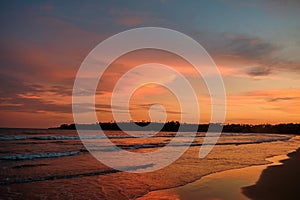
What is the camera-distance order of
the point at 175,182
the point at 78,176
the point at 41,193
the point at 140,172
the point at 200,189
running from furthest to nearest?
the point at 140,172 → the point at 78,176 → the point at 175,182 → the point at 200,189 → the point at 41,193

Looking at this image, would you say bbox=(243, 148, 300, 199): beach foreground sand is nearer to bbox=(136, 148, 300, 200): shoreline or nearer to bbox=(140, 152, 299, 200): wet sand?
bbox=(140, 152, 299, 200): wet sand

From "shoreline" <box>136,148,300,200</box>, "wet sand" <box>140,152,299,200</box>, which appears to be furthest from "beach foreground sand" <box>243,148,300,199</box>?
"shoreline" <box>136,148,300,200</box>

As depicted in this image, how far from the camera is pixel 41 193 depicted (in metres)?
9.12

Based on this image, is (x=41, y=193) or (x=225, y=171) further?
(x=225, y=171)

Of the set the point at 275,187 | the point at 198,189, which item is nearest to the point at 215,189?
the point at 198,189

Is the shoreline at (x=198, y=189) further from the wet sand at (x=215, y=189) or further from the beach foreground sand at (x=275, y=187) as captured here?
the beach foreground sand at (x=275, y=187)

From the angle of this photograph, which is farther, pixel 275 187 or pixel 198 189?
pixel 275 187

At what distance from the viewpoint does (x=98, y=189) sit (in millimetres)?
9859

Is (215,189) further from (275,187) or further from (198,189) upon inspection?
(275,187)

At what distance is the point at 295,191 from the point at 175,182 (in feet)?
13.6

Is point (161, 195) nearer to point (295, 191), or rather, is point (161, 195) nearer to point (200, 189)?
point (200, 189)

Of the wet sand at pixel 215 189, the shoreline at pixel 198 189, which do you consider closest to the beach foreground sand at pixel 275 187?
the wet sand at pixel 215 189

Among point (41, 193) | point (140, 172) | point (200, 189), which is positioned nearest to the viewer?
point (41, 193)

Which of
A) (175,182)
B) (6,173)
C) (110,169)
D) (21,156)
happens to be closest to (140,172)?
(110,169)
